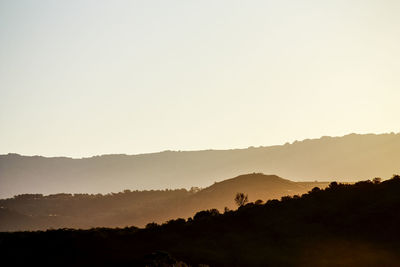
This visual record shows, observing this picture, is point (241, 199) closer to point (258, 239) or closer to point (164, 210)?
point (258, 239)

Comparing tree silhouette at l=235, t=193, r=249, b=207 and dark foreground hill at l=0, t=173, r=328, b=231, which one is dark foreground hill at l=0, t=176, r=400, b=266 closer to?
tree silhouette at l=235, t=193, r=249, b=207

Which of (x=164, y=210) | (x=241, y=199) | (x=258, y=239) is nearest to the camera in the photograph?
(x=258, y=239)

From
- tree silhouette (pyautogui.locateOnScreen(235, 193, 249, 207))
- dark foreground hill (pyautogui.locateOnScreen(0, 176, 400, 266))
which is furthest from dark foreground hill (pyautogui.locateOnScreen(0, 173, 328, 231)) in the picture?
dark foreground hill (pyautogui.locateOnScreen(0, 176, 400, 266))

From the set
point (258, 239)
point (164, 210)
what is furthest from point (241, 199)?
point (164, 210)

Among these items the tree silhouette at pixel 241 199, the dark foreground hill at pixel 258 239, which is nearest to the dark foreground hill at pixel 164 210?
the tree silhouette at pixel 241 199

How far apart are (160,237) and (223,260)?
30.1ft

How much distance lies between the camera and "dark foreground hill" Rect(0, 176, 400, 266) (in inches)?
1880

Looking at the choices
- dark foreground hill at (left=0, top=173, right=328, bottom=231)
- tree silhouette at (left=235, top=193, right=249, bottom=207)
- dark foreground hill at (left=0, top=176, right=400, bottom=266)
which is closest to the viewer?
dark foreground hill at (left=0, top=176, right=400, bottom=266)

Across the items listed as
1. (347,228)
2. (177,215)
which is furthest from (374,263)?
(177,215)

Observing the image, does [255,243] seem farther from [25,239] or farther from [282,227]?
[25,239]

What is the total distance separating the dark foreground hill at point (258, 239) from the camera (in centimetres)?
4775

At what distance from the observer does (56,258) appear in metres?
49.2

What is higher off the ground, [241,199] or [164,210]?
[164,210]

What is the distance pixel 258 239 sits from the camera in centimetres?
5438
